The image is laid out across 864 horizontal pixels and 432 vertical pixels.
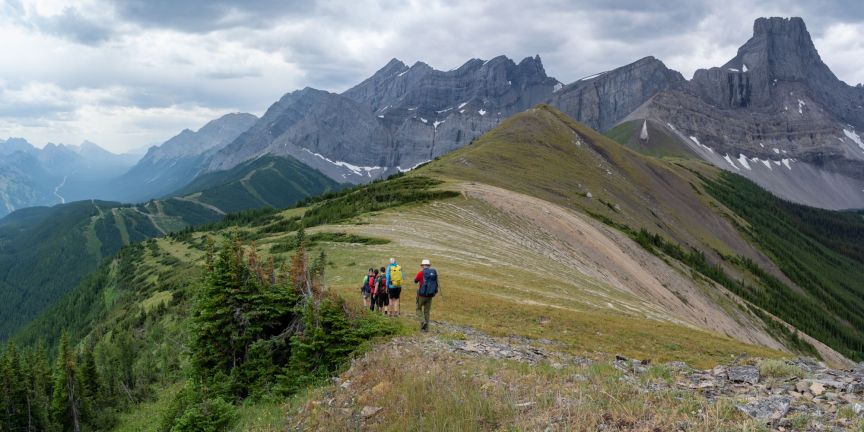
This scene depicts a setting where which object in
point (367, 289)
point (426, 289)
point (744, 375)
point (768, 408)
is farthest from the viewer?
point (367, 289)

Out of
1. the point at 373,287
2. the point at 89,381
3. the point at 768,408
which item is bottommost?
the point at 89,381

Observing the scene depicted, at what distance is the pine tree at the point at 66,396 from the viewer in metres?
38.7

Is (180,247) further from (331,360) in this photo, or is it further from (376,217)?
(331,360)

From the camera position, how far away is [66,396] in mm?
39094

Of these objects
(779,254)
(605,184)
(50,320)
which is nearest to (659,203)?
(605,184)

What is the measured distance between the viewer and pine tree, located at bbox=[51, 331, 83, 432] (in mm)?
38656

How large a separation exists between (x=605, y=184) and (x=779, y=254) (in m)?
104

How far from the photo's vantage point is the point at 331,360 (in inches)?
635

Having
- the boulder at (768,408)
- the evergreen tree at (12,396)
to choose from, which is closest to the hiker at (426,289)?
the boulder at (768,408)

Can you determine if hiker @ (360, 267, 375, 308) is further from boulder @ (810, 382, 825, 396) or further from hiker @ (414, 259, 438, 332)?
boulder @ (810, 382, 825, 396)

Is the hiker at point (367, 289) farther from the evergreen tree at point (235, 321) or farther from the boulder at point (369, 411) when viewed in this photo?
the boulder at point (369, 411)

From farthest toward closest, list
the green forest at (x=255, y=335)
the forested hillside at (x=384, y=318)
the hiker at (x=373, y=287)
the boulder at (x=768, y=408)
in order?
the hiker at (x=373, y=287), the forested hillside at (x=384, y=318), the green forest at (x=255, y=335), the boulder at (x=768, y=408)

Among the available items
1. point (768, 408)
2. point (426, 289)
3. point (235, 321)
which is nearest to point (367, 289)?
point (426, 289)

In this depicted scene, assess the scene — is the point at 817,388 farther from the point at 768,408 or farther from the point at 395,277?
the point at 395,277
